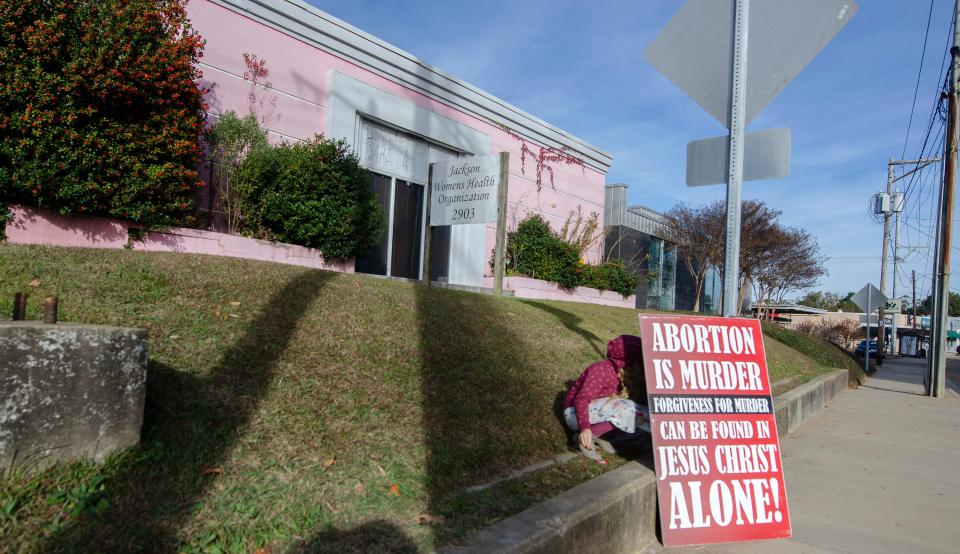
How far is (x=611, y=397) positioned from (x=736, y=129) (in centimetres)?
209

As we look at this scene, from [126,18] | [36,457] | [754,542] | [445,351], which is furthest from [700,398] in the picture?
[126,18]

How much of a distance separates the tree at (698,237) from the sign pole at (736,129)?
23.0 metres

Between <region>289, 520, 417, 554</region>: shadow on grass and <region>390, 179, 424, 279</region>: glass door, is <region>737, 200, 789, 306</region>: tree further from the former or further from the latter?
<region>289, 520, 417, 554</region>: shadow on grass

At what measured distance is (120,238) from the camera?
7.21 metres

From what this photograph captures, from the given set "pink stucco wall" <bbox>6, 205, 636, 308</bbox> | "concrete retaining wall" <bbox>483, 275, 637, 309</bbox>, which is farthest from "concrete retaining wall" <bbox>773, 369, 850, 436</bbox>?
"pink stucco wall" <bbox>6, 205, 636, 308</bbox>

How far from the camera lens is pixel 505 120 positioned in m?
14.6

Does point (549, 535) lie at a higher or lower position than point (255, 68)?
lower

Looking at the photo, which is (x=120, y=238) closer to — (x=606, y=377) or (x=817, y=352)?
(x=606, y=377)

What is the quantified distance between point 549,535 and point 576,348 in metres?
4.42

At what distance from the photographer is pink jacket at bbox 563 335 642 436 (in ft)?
14.5

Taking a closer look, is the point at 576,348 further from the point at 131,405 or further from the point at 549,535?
the point at 131,405

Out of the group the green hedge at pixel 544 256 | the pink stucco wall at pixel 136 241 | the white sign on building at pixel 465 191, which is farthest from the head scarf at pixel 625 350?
the green hedge at pixel 544 256

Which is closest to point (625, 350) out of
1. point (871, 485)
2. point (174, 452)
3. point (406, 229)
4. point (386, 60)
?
point (871, 485)

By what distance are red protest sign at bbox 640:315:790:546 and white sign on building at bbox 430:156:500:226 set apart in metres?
4.42
